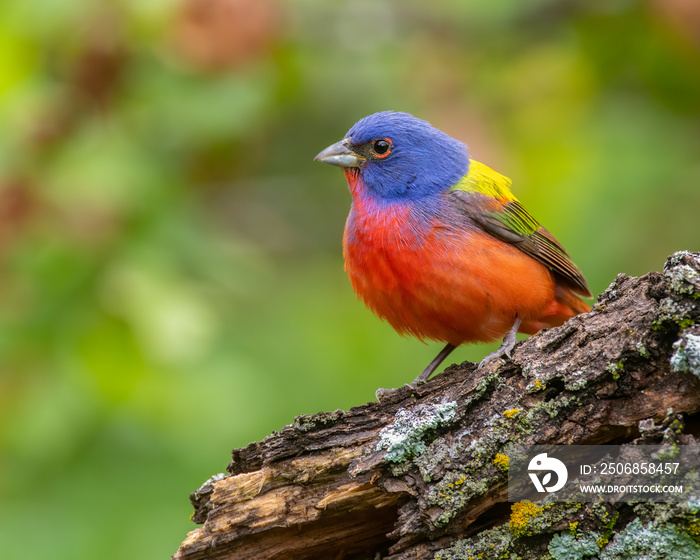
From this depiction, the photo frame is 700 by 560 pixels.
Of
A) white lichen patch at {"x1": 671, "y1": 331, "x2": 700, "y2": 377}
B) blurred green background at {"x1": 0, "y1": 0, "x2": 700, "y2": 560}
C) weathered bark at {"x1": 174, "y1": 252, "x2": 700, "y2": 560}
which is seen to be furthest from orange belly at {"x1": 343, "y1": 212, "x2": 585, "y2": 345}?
white lichen patch at {"x1": 671, "y1": 331, "x2": 700, "y2": 377}

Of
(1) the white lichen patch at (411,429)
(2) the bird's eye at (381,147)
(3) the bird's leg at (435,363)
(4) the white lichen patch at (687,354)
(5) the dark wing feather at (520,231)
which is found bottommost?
(4) the white lichen patch at (687,354)

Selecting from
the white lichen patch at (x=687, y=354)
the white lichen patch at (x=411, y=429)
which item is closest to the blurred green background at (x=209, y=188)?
the white lichen patch at (x=411, y=429)

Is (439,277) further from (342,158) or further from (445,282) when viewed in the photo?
(342,158)

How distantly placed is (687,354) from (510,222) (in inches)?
94.6

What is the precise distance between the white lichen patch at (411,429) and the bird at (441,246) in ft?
2.81

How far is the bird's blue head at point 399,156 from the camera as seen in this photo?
17.7ft

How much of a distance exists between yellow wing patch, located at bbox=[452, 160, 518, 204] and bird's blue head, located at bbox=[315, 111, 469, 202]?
2.4 inches

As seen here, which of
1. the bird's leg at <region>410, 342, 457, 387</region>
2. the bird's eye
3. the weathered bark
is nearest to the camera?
the weathered bark

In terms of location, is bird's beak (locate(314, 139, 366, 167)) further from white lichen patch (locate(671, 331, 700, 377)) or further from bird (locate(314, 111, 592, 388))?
white lichen patch (locate(671, 331, 700, 377))

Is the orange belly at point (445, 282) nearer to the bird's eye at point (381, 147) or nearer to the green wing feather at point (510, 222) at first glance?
the green wing feather at point (510, 222)

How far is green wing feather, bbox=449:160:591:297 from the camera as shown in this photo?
16.9ft

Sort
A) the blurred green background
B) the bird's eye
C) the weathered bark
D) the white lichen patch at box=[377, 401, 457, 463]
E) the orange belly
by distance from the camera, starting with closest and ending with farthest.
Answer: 1. the weathered bark
2. the white lichen patch at box=[377, 401, 457, 463]
3. the orange belly
4. the blurred green background
5. the bird's eye

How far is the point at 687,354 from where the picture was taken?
9.67 ft

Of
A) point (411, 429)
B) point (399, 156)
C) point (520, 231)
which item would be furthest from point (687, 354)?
point (399, 156)
